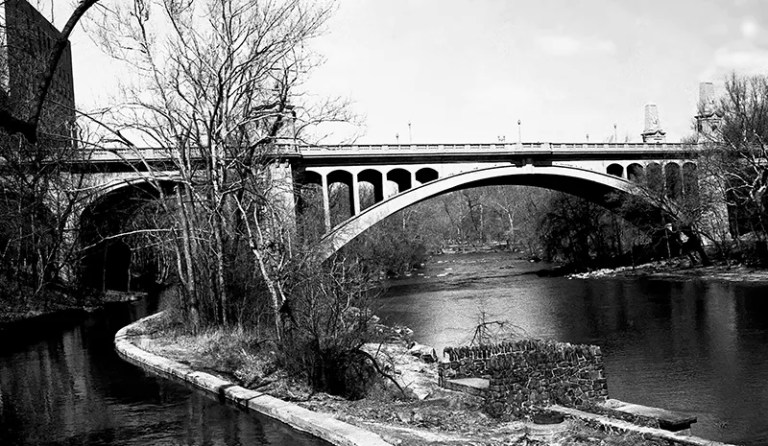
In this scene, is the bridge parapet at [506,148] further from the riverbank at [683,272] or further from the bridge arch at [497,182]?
the riverbank at [683,272]

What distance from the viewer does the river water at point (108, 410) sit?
29.7ft

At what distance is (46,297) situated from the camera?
31.8 meters

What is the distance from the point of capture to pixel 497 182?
4472 centimetres

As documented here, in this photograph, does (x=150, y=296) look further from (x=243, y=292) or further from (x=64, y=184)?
(x=243, y=292)

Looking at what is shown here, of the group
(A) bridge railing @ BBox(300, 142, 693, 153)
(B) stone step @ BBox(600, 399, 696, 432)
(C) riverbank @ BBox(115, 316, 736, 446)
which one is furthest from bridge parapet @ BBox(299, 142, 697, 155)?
(B) stone step @ BBox(600, 399, 696, 432)

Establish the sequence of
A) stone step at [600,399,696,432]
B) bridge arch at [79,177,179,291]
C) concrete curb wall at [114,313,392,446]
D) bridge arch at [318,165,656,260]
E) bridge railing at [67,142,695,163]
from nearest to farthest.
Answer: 1. concrete curb wall at [114,313,392,446]
2. stone step at [600,399,696,432]
3. bridge railing at [67,142,695,163]
4. bridge arch at [79,177,179,291]
5. bridge arch at [318,165,656,260]

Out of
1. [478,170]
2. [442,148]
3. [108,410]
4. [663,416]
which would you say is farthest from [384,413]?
[478,170]

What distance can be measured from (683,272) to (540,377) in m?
34.5

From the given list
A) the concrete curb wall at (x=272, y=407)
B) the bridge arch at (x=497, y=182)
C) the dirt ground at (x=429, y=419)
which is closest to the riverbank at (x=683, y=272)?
the bridge arch at (x=497, y=182)

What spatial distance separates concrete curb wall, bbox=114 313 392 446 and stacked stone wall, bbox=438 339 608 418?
7.99ft

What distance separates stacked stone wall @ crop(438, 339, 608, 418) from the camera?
33.7ft

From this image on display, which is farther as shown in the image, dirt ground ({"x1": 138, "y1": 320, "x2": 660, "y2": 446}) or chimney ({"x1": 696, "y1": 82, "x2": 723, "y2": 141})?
chimney ({"x1": 696, "y1": 82, "x2": 723, "y2": 141})

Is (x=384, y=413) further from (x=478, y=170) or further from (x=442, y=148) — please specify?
(x=478, y=170)

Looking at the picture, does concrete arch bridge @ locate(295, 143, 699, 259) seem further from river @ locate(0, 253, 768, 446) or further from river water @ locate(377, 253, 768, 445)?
river @ locate(0, 253, 768, 446)
